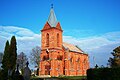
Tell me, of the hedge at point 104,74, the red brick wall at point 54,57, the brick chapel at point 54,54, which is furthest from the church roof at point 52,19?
the hedge at point 104,74

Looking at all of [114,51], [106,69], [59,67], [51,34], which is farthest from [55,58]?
[106,69]

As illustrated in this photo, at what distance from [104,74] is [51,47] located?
42530 mm

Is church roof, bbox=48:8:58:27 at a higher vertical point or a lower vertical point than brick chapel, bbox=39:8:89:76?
higher

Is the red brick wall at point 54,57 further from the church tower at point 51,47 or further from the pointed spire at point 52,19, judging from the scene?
the pointed spire at point 52,19

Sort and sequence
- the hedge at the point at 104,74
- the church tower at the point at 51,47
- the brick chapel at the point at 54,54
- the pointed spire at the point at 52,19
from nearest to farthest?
the hedge at the point at 104,74, the church tower at the point at 51,47, the brick chapel at the point at 54,54, the pointed spire at the point at 52,19

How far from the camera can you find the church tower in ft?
207

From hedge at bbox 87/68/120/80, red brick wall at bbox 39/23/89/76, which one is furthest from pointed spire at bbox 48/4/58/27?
hedge at bbox 87/68/120/80

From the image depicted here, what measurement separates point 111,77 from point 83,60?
57.8m

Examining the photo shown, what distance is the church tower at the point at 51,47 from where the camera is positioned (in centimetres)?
6323

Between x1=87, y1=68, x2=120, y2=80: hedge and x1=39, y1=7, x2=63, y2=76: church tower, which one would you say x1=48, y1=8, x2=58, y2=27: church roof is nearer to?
x1=39, y1=7, x2=63, y2=76: church tower

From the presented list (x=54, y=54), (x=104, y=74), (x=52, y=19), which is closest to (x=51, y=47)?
(x=54, y=54)

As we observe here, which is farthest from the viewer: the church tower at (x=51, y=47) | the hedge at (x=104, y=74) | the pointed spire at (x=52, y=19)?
the pointed spire at (x=52, y=19)

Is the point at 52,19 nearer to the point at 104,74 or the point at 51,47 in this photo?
the point at 51,47

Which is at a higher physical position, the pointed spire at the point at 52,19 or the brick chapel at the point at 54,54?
the pointed spire at the point at 52,19
